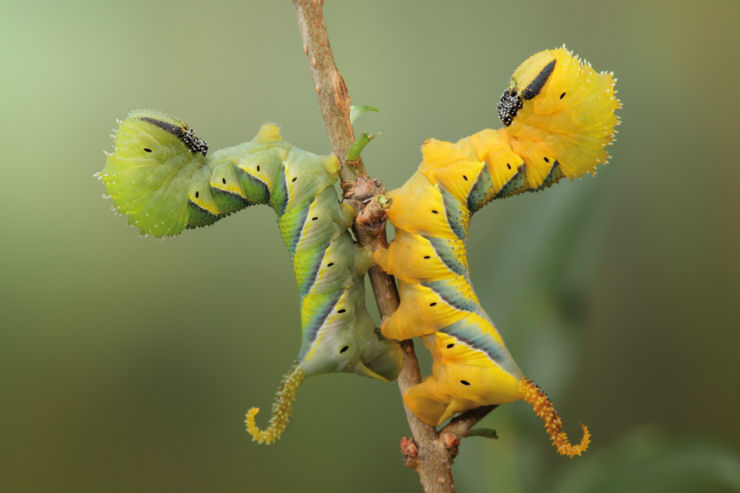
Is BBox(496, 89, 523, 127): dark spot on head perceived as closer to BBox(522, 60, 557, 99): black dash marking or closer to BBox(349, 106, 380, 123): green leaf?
BBox(522, 60, 557, 99): black dash marking

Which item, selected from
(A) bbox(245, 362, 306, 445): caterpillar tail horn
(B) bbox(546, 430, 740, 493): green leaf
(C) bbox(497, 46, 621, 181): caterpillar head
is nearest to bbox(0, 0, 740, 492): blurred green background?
(B) bbox(546, 430, 740, 493): green leaf

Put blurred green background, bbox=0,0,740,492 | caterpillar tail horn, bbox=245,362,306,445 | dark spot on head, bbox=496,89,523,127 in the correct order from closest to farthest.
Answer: caterpillar tail horn, bbox=245,362,306,445 → dark spot on head, bbox=496,89,523,127 → blurred green background, bbox=0,0,740,492

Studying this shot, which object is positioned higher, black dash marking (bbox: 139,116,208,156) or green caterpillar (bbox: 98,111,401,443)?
black dash marking (bbox: 139,116,208,156)

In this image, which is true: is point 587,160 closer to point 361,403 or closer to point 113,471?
point 361,403

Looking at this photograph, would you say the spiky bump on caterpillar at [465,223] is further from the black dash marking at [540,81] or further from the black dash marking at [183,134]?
the black dash marking at [183,134]

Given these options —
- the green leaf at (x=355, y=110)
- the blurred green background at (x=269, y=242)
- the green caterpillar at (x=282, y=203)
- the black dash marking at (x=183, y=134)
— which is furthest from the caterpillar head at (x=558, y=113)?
the blurred green background at (x=269, y=242)

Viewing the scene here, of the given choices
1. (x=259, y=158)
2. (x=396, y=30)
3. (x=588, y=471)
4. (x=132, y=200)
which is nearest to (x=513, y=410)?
(x=588, y=471)

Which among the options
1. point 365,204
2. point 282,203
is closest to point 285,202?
point 282,203
